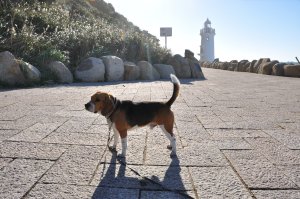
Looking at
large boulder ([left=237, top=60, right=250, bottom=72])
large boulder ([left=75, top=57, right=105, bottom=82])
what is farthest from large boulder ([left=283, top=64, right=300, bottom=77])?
large boulder ([left=75, top=57, right=105, bottom=82])

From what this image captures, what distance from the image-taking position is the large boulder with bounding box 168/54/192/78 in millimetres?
14133

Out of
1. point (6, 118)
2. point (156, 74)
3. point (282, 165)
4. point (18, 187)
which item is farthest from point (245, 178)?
point (156, 74)

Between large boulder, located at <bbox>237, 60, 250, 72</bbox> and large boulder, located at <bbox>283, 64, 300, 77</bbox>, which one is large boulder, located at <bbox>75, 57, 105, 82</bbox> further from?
large boulder, located at <bbox>237, 60, 250, 72</bbox>

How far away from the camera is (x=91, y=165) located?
307 cm

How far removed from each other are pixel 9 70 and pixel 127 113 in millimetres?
6464

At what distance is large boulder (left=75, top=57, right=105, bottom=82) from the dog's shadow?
7883mm

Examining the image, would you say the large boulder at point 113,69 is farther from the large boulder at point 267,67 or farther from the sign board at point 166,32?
the sign board at point 166,32

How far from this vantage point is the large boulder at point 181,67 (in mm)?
14133

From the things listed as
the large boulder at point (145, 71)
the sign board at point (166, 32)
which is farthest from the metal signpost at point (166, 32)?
the large boulder at point (145, 71)

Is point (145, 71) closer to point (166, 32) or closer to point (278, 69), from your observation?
point (278, 69)

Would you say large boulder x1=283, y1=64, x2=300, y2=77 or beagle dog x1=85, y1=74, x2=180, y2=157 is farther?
large boulder x1=283, y1=64, x2=300, y2=77

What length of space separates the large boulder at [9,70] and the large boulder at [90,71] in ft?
7.06

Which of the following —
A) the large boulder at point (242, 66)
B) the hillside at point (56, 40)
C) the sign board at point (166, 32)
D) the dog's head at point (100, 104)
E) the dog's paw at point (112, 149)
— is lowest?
the dog's paw at point (112, 149)

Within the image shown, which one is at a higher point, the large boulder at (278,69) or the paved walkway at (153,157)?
the large boulder at (278,69)
